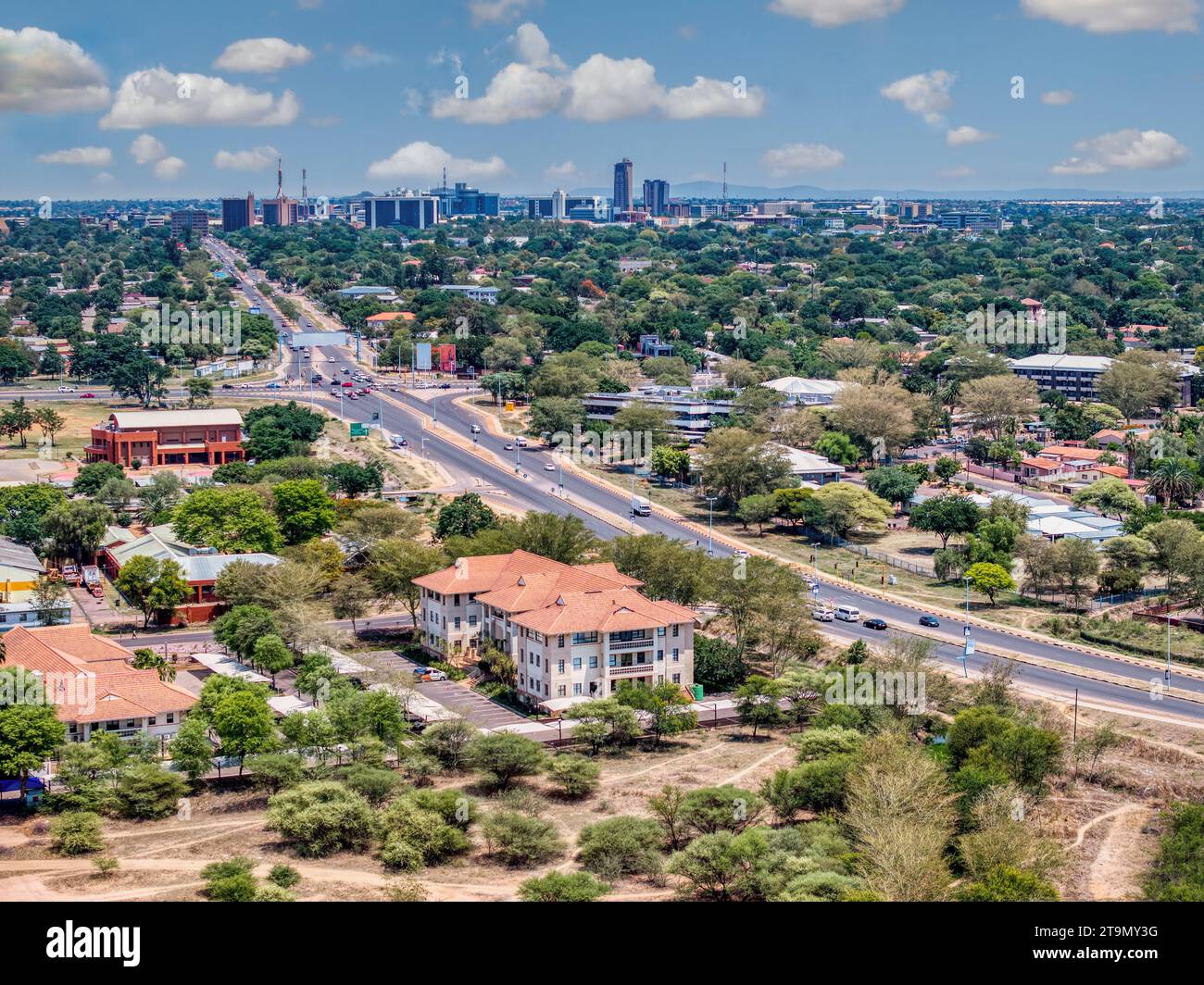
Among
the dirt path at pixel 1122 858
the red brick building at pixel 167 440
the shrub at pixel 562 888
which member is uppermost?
the red brick building at pixel 167 440

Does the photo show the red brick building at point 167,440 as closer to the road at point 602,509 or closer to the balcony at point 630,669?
the road at point 602,509

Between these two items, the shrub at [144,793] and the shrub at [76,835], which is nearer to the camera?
the shrub at [76,835]

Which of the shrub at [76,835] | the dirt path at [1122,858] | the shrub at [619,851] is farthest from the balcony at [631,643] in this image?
the shrub at [76,835]

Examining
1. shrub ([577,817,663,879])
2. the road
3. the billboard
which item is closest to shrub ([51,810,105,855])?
shrub ([577,817,663,879])

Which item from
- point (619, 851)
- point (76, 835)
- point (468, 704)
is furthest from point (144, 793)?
point (619, 851)

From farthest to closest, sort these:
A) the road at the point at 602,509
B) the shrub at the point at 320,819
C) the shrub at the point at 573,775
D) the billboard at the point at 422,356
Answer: the billboard at the point at 422,356, the road at the point at 602,509, the shrub at the point at 573,775, the shrub at the point at 320,819
